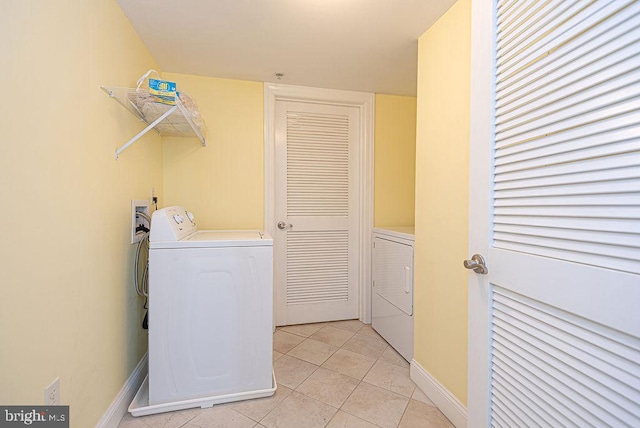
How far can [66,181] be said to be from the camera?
1045 millimetres

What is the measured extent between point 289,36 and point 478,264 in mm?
1637

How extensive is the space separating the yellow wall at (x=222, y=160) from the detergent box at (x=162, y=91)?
90cm

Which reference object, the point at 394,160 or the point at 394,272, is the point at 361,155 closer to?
the point at 394,160

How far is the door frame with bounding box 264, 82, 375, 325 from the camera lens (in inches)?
97.3

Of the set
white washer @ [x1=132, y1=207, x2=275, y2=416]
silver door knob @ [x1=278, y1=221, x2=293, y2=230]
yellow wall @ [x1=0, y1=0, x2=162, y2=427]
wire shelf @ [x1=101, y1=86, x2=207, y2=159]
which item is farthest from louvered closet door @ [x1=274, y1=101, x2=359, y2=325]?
yellow wall @ [x1=0, y1=0, x2=162, y2=427]

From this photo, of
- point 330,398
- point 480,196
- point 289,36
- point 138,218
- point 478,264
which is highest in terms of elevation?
point 289,36

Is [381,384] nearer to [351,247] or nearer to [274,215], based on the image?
[351,247]

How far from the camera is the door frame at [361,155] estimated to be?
247cm

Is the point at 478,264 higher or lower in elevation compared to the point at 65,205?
lower

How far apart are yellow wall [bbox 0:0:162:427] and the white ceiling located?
0.95 ft

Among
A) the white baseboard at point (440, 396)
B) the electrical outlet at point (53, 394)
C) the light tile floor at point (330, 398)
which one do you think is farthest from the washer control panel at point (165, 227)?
the white baseboard at point (440, 396)

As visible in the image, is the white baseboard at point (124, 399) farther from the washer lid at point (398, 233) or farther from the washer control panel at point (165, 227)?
the washer lid at point (398, 233)

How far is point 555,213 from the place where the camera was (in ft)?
2.44

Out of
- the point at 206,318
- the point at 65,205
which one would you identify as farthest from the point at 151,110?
the point at 206,318
